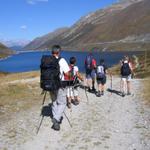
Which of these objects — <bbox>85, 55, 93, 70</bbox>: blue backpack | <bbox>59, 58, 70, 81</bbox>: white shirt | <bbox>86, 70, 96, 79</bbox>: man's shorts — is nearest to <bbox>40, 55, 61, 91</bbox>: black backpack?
<bbox>59, 58, 70, 81</bbox>: white shirt

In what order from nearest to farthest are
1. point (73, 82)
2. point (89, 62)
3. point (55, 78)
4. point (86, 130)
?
point (55, 78) → point (86, 130) → point (73, 82) → point (89, 62)

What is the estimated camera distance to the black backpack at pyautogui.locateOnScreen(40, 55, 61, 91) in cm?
1396

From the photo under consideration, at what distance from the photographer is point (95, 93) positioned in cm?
2511

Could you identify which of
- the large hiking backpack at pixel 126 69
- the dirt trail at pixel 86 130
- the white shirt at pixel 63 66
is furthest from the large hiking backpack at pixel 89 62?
the white shirt at pixel 63 66

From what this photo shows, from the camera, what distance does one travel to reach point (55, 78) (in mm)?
14156

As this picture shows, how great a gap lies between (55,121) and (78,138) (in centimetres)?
160

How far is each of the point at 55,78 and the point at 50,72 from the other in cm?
32

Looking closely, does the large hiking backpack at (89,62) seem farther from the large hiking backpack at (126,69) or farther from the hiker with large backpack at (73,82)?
the hiker with large backpack at (73,82)

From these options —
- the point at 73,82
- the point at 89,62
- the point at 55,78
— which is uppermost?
the point at 55,78

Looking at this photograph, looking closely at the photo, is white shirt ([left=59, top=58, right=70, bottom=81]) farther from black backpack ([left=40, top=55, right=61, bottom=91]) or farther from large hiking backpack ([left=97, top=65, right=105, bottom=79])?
large hiking backpack ([left=97, top=65, right=105, bottom=79])

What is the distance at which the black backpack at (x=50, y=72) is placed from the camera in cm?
1396

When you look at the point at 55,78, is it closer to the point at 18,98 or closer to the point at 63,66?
the point at 63,66

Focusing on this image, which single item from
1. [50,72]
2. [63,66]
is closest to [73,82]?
[63,66]

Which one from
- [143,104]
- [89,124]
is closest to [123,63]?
[143,104]
